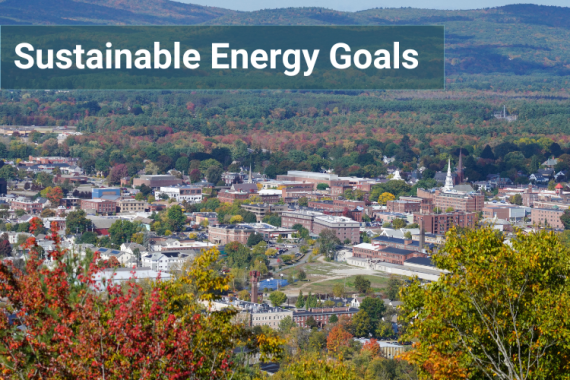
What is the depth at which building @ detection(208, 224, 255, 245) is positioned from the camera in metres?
24.3

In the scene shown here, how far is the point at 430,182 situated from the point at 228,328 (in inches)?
1223

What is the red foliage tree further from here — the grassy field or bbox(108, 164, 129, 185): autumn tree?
bbox(108, 164, 129, 185): autumn tree

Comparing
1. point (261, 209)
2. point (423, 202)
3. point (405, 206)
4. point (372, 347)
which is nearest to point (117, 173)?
point (261, 209)

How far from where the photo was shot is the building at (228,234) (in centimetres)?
2431

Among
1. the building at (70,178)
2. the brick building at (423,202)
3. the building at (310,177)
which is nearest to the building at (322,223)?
the brick building at (423,202)

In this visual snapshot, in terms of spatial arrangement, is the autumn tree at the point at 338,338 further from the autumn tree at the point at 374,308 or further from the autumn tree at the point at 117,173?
the autumn tree at the point at 117,173

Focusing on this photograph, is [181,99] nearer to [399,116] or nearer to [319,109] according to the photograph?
[319,109]

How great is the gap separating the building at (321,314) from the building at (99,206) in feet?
44.7

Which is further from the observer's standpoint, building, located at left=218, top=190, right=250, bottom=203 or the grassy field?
building, located at left=218, top=190, right=250, bottom=203

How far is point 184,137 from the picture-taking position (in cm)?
4741

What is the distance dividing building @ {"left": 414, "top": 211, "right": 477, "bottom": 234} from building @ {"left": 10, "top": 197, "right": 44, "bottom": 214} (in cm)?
1055

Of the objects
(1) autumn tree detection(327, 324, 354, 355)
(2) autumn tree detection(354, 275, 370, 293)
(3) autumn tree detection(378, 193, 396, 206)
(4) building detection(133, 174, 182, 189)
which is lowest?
(1) autumn tree detection(327, 324, 354, 355)

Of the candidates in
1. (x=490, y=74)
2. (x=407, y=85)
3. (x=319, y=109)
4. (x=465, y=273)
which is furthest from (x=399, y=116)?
(x=465, y=273)

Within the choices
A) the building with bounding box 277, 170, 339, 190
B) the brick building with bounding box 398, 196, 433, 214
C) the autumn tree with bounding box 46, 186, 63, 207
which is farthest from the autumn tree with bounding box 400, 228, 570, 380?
the building with bounding box 277, 170, 339, 190
